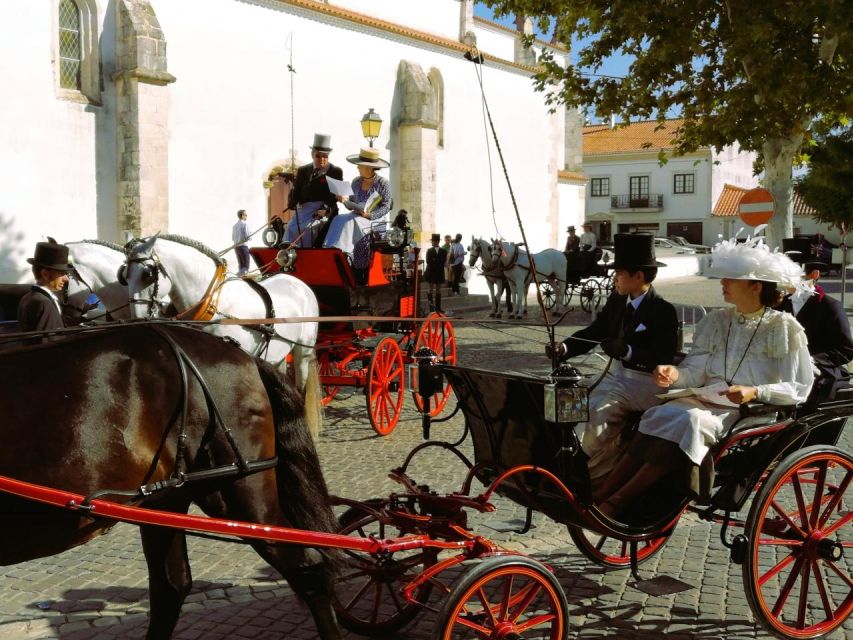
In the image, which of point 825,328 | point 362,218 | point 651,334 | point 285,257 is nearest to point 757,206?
point 362,218

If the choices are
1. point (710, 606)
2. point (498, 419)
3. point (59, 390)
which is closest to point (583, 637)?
point (710, 606)

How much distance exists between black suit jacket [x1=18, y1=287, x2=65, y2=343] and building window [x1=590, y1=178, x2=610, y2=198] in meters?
55.8

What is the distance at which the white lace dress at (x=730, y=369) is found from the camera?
13.0 ft

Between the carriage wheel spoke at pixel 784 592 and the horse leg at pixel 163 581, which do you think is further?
the carriage wheel spoke at pixel 784 592

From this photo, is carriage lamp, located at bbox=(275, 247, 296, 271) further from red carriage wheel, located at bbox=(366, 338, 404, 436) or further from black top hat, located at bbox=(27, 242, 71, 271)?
black top hat, located at bbox=(27, 242, 71, 271)

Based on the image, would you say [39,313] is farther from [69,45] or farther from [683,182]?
[683,182]

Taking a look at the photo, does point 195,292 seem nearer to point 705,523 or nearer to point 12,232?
point 705,523

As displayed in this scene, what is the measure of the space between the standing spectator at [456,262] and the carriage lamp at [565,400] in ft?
64.9

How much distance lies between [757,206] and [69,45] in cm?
1369

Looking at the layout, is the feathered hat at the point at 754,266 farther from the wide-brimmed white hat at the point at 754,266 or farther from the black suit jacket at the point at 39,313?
the black suit jacket at the point at 39,313

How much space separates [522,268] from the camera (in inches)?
792

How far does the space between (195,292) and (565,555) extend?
349 cm

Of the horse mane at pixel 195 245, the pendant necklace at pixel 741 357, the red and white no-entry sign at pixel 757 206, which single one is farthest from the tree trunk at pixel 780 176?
the pendant necklace at pixel 741 357

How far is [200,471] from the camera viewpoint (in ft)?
10.6
